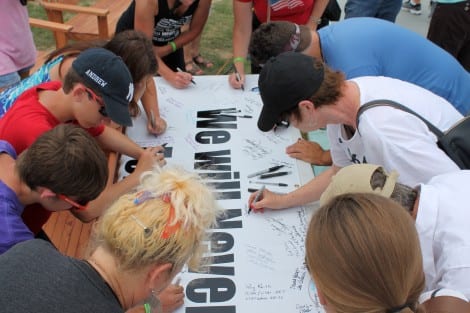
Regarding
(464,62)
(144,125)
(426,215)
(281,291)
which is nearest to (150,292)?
(281,291)

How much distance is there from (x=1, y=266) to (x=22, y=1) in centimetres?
214

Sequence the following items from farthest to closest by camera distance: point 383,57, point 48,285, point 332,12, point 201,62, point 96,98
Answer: point 201,62, point 332,12, point 383,57, point 96,98, point 48,285

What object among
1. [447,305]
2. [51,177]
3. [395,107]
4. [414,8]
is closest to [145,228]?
[51,177]

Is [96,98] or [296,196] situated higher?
[96,98]

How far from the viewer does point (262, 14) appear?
310 centimetres

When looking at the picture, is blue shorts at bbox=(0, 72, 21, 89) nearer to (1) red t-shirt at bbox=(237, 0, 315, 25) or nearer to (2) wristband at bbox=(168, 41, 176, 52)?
(2) wristband at bbox=(168, 41, 176, 52)

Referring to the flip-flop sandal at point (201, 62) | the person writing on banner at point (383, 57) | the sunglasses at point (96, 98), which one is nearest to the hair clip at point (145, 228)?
the sunglasses at point (96, 98)

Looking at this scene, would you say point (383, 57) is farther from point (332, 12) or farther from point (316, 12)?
point (332, 12)

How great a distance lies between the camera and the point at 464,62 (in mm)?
3498

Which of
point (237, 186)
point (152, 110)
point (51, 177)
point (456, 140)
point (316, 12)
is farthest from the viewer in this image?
point (316, 12)

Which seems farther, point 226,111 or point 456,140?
point 226,111

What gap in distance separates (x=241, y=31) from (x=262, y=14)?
19 centimetres

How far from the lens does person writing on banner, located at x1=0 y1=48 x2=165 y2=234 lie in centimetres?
175

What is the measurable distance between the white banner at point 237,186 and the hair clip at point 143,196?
525 millimetres
